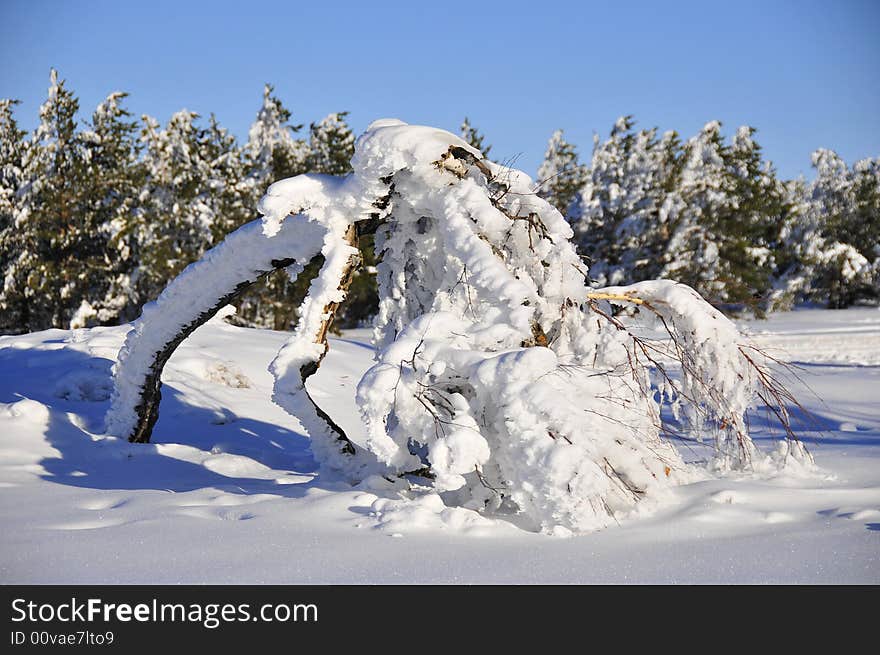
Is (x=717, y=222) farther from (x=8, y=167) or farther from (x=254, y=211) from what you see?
(x=8, y=167)

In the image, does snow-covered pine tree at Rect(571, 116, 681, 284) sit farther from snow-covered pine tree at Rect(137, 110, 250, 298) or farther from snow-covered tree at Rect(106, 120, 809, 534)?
Answer: snow-covered tree at Rect(106, 120, 809, 534)

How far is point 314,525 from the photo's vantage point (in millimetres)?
3396

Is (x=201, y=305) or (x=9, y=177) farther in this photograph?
(x=9, y=177)

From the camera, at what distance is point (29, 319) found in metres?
24.0

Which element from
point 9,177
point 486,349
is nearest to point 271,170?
point 9,177

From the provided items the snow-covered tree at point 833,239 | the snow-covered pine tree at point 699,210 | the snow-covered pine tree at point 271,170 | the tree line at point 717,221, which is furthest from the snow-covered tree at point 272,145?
the snow-covered tree at point 833,239

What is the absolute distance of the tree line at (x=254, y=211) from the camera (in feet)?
73.6

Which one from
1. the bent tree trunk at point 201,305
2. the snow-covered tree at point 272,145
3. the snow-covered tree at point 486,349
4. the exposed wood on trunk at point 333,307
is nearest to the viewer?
the snow-covered tree at point 486,349

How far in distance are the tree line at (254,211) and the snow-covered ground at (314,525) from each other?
54.8 ft

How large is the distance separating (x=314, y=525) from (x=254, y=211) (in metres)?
21.7

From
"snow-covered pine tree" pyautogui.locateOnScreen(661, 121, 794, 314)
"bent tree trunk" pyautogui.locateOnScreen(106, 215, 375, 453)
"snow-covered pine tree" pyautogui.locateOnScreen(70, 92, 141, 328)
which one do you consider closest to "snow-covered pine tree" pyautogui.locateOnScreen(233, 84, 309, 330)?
"snow-covered pine tree" pyautogui.locateOnScreen(70, 92, 141, 328)

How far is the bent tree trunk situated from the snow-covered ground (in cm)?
34

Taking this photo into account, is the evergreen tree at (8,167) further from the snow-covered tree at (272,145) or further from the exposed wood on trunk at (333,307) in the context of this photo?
the exposed wood on trunk at (333,307)
